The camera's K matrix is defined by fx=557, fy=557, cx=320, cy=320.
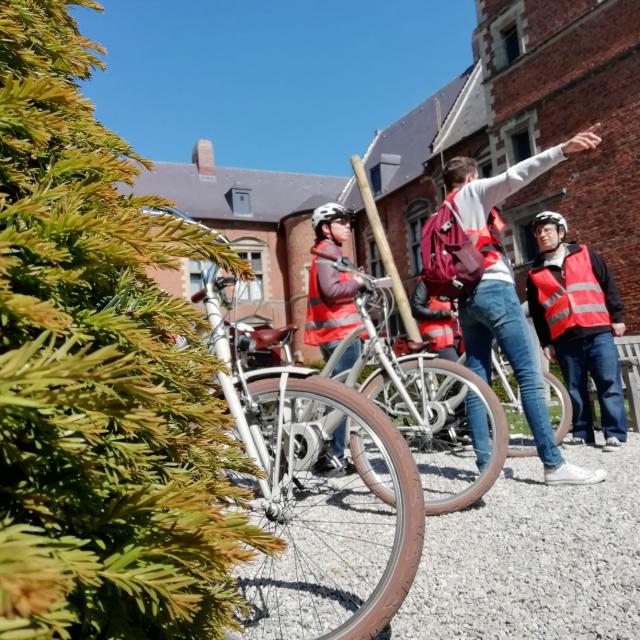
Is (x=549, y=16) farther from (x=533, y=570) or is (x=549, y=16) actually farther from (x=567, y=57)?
(x=533, y=570)

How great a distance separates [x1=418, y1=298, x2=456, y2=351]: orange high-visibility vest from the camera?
5152 millimetres

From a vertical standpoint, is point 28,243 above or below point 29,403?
above

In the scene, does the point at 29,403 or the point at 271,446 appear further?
the point at 271,446

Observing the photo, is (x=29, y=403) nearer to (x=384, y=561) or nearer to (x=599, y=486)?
(x=384, y=561)

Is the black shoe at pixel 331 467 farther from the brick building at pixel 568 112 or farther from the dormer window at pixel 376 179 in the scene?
the dormer window at pixel 376 179

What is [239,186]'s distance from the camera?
90.0 ft

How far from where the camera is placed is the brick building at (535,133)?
13.2 m

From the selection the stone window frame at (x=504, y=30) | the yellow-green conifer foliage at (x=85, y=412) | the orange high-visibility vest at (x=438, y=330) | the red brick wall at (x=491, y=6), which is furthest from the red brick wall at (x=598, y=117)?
the yellow-green conifer foliage at (x=85, y=412)

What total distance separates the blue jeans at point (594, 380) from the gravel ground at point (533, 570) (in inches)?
64.5

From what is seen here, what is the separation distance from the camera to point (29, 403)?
0.55 m

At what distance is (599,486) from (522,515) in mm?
684

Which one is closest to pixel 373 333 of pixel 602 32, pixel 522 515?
pixel 522 515

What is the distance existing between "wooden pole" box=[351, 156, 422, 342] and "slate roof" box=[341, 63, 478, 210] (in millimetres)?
15597

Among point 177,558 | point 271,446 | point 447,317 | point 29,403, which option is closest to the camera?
point 29,403
